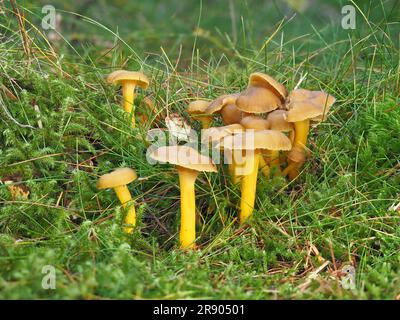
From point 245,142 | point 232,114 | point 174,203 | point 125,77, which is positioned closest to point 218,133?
point 245,142

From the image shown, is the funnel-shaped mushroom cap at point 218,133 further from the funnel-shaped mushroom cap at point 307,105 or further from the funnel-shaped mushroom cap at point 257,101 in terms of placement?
the funnel-shaped mushroom cap at point 307,105

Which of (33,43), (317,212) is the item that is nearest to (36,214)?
(33,43)

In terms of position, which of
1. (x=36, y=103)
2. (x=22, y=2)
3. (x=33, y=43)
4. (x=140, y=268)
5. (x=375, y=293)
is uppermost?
(x=22, y=2)

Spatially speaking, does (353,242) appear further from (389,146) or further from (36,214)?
(36,214)

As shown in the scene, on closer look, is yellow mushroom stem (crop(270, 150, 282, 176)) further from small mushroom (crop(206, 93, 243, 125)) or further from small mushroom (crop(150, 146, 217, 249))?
small mushroom (crop(150, 146, 217, 249))

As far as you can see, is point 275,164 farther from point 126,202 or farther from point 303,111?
point 126,202

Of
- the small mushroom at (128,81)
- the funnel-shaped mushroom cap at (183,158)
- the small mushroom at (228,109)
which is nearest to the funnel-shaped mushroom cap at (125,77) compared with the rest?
the small mushroom at (128,81)
